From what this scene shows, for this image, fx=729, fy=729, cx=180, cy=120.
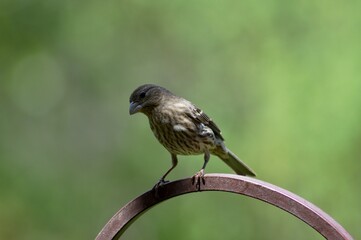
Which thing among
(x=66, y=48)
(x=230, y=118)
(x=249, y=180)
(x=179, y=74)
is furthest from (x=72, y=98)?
(x=249, y=180)

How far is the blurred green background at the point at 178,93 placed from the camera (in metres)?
5.93

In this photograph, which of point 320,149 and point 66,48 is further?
point 66,48

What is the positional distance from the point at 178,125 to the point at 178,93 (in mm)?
3012

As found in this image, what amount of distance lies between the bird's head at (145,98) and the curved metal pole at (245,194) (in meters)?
0.99

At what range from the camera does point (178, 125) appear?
3.62 meters

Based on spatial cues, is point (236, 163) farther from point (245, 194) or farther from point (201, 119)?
point (245, 194)

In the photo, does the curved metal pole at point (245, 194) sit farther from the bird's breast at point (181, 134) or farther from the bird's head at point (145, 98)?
the bird's head at point (145, 98)

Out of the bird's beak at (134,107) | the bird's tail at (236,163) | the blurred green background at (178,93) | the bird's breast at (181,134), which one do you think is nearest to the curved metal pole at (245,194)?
the bird's breast at (181,134)

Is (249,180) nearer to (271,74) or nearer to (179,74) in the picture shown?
(271,74)

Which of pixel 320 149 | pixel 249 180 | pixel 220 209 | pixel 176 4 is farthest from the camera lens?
pixel 176 4

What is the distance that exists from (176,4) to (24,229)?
8.03 ft

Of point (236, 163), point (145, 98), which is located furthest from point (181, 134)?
point (236, 163)

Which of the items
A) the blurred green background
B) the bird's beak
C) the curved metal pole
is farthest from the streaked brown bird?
the blurred green background

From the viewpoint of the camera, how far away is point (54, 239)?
6527mm
